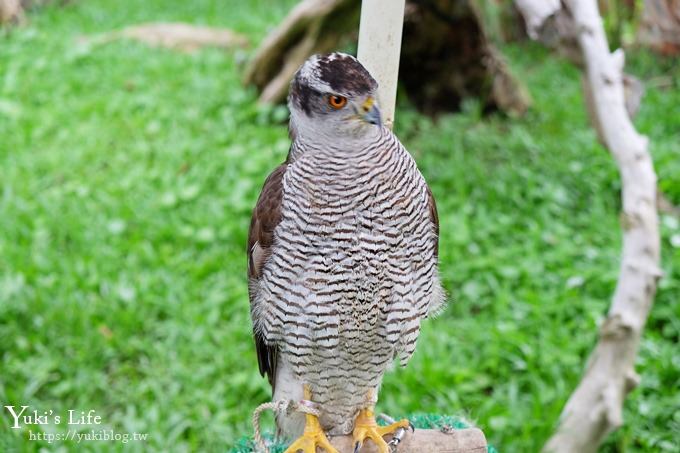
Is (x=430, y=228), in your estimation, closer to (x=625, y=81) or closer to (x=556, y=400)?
(x=556, y=400)

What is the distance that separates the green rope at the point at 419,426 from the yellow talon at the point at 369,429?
0.17 meters

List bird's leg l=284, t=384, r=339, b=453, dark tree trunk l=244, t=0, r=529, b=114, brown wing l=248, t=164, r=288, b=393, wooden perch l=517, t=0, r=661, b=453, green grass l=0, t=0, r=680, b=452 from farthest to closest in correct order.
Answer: dark tree trunk l=244, t=0, r=529, b=114
green grass l=0, t=0, r=680, b=452
wooden perch l=517, t=0, r=661, b=453
bird's leg l=284, t=384, r=339, b=453
brown wing l=248, t=164, r=288, b=393

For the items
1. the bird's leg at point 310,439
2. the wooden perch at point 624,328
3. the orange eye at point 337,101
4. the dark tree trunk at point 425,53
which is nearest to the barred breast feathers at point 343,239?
the orange eye at point 337,101

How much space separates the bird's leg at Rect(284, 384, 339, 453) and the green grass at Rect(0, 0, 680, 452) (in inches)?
53.8

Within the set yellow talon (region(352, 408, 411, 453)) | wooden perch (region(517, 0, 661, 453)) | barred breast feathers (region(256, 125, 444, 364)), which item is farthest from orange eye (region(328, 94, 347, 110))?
wooden perch (region(517, 0, 661, 453))

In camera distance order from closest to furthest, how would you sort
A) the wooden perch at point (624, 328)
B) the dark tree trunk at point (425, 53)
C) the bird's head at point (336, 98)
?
the bird's head at point (336, 98), the wooden perch at point (624, 328), the dark tree trunk at point (425, 53)

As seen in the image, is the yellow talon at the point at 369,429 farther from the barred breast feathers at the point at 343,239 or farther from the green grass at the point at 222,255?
the green grass at the point at 222,255

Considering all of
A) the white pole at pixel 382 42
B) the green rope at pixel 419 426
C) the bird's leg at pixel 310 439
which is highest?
the white pole at pixel 382 42

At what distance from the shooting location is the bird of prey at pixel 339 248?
1799 millimetres

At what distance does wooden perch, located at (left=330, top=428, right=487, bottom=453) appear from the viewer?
2191 millimetres

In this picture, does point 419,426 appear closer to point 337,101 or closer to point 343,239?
point 343,239

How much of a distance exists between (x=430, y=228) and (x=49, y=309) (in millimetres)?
2790

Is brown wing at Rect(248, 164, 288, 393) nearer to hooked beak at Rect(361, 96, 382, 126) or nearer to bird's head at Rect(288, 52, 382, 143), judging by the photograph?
bird's head at Rect(288, 52, 382, 143)

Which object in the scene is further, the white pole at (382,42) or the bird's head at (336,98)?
the white pole at (382,42)
